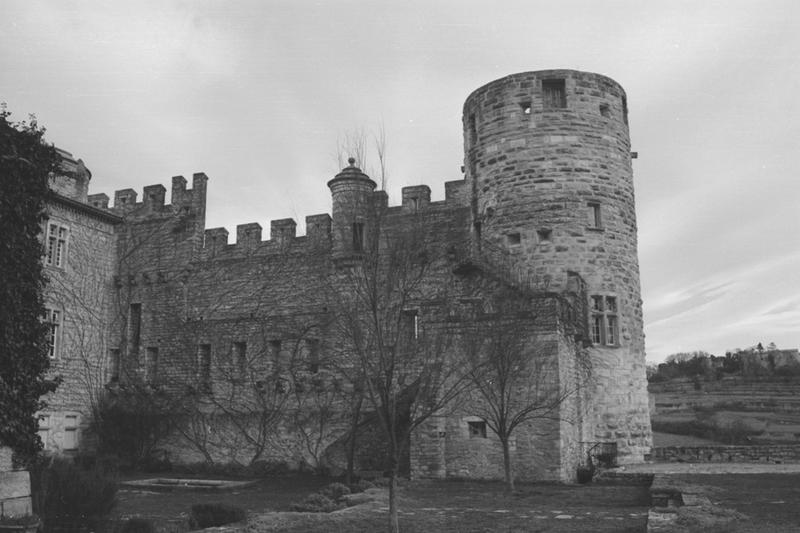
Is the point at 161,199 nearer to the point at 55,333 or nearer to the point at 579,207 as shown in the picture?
the point at 55,333

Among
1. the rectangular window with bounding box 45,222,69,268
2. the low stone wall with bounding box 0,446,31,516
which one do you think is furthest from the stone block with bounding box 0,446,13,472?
the rectangular window with bounding box 45,222,69,268

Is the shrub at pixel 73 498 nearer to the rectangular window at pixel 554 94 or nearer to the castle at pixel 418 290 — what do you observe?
the castle at pixel 418 290

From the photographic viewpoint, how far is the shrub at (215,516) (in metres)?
11.0

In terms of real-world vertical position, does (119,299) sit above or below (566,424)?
above

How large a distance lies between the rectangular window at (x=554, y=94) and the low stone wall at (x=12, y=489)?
17.2 metres

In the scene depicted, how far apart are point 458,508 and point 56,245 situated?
19.3 meters

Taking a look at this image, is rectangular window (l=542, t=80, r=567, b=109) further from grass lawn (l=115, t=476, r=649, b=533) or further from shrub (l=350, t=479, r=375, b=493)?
shrub (l=350, t=479, r=375, b=493)

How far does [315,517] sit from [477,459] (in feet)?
24.3

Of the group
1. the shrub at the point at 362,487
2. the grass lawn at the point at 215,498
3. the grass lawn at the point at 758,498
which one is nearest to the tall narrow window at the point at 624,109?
the grass lawn at the point at 758,498

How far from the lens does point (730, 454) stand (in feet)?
74.7

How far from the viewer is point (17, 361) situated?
1052 centimetres

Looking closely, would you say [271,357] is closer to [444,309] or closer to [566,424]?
[444,309]

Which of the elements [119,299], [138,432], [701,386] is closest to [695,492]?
[138,432]

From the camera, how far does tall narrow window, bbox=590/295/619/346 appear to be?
72.5ft
